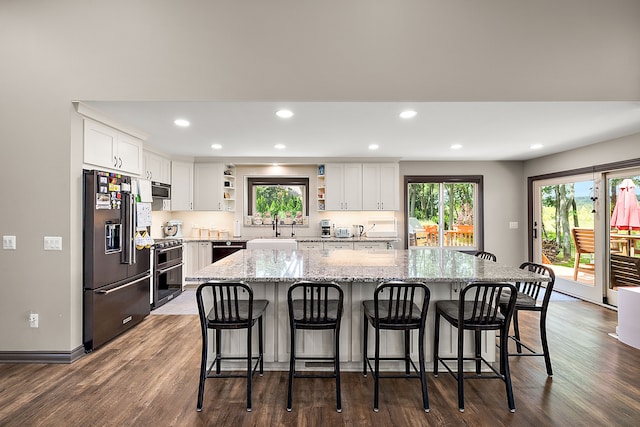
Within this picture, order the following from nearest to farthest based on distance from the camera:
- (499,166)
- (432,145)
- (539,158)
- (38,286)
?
(38,286) → (432,145) → (539,158) → (499,166)

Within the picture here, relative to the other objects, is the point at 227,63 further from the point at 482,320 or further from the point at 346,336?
the point at 482,320

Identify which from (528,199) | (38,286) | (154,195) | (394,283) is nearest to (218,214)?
(154,195)

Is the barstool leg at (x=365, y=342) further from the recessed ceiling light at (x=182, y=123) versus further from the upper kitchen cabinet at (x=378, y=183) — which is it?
the upper kitchen cabinet at (x=378, y=183)

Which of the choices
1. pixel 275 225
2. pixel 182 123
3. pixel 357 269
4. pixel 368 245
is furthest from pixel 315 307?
pixel 275 225

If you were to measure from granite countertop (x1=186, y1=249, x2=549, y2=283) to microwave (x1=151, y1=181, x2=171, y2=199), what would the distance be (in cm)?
252

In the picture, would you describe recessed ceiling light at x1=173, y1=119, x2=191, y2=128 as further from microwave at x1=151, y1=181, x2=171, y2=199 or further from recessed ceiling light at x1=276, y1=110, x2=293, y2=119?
microwave at x1=151, y1=181, x2=171, y2=199

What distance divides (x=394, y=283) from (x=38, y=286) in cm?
322

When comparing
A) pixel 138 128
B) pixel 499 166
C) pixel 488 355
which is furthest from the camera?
pixel 499 166

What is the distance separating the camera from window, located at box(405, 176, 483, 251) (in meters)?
6.52

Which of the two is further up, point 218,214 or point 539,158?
point 539,158

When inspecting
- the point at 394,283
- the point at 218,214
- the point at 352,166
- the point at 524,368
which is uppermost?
the point at 352,166

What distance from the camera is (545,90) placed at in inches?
120

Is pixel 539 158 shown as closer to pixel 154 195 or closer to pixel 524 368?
pixel 524 368

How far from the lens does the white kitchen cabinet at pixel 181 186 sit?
5.83 meters
